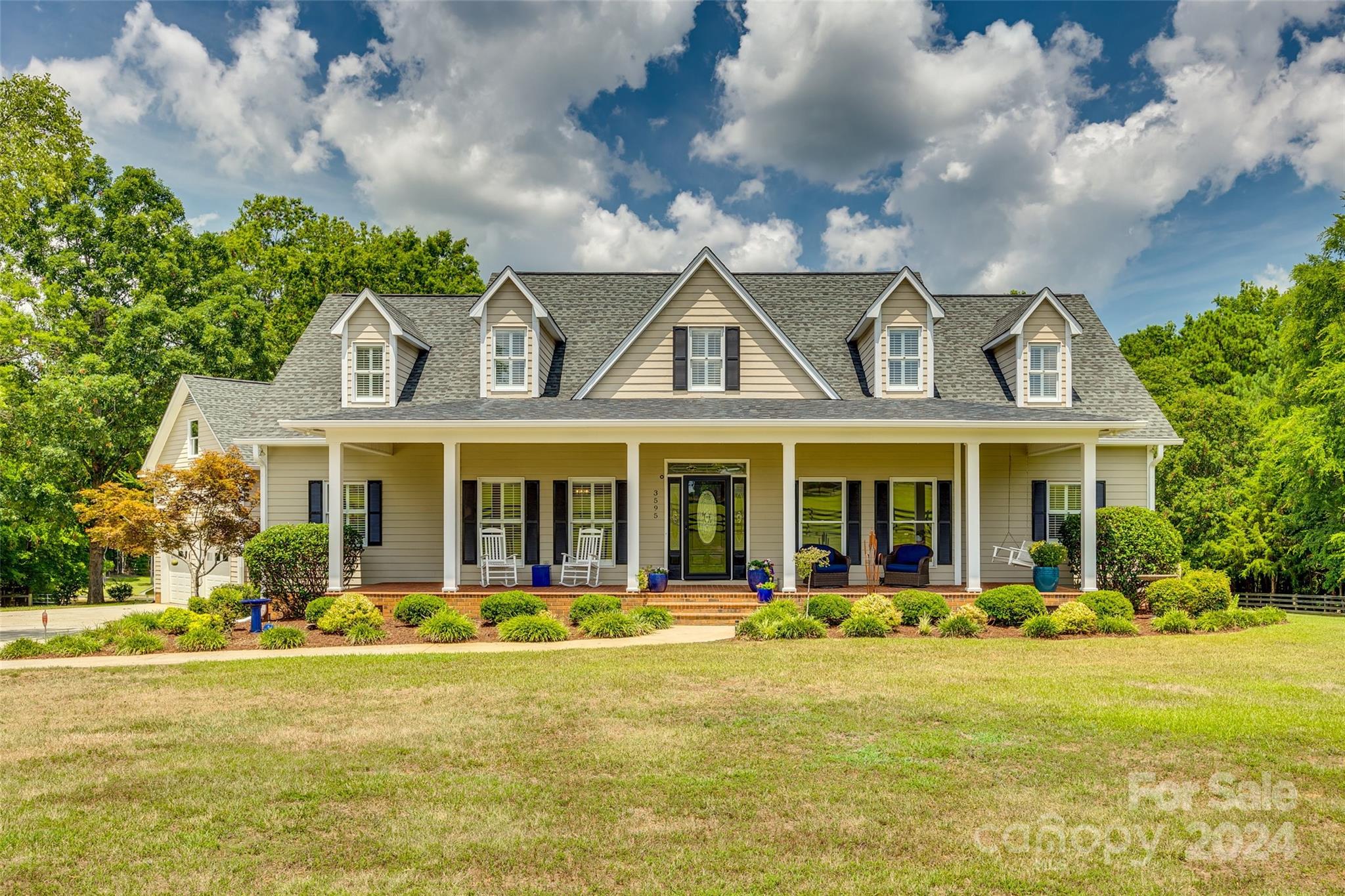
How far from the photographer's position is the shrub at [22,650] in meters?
12.1

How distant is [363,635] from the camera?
42.8 feet

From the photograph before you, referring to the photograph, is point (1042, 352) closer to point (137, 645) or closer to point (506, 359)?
point (506, 359)

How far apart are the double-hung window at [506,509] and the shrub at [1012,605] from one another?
31.5 ft

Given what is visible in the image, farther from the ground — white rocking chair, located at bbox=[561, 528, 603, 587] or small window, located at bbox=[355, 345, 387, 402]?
small window, located at bbox=[355, 345, 387, 402]

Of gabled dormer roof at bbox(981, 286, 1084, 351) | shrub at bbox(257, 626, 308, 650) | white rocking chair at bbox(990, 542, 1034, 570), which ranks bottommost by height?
shrub at bbox(257, 626, 308, 650)

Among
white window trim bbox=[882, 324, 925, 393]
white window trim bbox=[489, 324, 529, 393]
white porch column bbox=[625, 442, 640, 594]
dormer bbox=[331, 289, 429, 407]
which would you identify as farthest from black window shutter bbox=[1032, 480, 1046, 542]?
dormer bbox=[331, 289, 429, 407]

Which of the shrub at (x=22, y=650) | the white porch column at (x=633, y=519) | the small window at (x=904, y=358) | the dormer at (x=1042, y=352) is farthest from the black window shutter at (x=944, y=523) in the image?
the shrub at (x=22, y=650)

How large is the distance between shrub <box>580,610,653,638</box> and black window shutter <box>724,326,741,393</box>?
6476mm

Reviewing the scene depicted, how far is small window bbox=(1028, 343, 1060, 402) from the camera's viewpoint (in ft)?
61.1

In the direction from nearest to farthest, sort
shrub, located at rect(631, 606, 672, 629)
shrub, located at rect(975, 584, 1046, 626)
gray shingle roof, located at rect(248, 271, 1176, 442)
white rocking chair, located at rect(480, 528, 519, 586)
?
shrub, located at rect(975, 584, 1046, 626), shrub, located at rect(631, 606, 672, 629), gray shingle roof, located at rect(248, 271, 1176, 442), white rocking chair, located at rect(480, 528, 519, 586)

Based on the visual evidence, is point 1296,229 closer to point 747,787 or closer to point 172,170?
point 747,787

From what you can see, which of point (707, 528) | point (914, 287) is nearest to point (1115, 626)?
point (707, 528)

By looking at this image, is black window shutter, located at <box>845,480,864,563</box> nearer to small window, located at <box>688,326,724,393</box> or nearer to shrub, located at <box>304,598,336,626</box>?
small window, located at <box>688,326,724,393</box>

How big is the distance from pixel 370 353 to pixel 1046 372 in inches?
599
